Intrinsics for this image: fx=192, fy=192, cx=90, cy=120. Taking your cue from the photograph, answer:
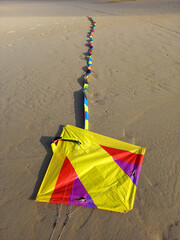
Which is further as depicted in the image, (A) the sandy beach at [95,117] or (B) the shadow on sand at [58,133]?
(B) the shadow on sand at [58,133]

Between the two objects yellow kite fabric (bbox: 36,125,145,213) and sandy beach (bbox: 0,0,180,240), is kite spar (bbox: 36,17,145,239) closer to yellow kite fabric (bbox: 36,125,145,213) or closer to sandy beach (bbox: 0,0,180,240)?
yellow kite fabric (bbox: 36,125,145,213)

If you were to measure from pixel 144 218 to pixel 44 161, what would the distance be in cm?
149

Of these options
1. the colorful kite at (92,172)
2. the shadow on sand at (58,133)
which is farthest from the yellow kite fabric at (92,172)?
the shadow on sand at (58,133)

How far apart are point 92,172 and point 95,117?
1.26m

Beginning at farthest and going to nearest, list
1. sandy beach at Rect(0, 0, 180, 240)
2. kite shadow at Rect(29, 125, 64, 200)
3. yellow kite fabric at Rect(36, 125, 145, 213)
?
kite shadow at Rect(29, 125, 64, 200) < yellow kite fabric at Rect(36, 125, 145, 213) < sandy beach at Rect(0, 0, 180, 240)

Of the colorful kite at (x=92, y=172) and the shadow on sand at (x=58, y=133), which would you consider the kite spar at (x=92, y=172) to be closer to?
the colorful kite at (x=92, y=172)

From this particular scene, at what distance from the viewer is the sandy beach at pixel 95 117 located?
210 cm

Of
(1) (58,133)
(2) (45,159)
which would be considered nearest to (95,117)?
(1) (58,133)

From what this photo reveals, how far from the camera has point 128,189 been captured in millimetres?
2316

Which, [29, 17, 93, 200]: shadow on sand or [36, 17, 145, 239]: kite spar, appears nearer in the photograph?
[36, 17, 145, 239]: kite spar

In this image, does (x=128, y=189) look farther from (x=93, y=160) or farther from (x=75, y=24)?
(x=75, y=24)

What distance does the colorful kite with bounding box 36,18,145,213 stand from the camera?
2.22 meters

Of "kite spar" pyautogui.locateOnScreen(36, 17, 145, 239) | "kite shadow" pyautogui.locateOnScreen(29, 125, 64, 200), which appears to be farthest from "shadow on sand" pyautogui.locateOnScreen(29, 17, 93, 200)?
"kite spar" pyautogui.locateOnScreen(36, 17, 145, 239)

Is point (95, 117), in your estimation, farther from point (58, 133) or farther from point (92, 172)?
point (92, 172)
